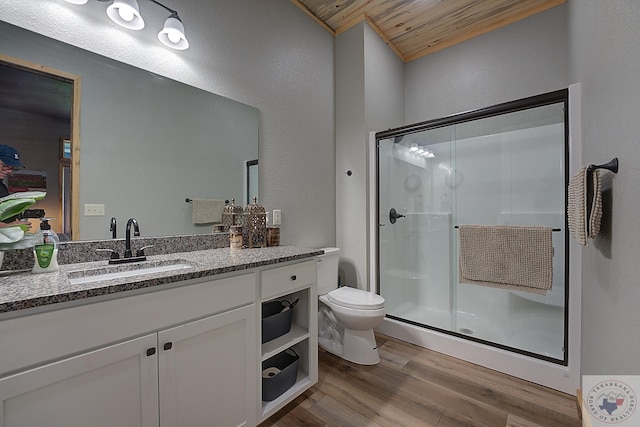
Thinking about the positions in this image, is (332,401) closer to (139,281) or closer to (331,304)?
(331,304)

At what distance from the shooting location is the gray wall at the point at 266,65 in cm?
125

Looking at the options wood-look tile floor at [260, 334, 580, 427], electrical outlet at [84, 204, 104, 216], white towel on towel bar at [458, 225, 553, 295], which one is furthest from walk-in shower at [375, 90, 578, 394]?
electrical outlet at [84, 204, 104, 216]

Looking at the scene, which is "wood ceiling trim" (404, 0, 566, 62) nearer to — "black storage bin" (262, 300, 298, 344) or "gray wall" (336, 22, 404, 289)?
"gray wall" (336, 22, 404, 289)

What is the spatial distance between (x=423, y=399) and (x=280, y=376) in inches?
33.1

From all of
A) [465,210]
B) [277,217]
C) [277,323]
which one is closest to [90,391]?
[277,323]

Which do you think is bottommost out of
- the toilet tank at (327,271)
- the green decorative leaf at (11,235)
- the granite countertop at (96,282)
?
the toilet tank at (327,271)

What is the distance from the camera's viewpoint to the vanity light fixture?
4.11 ft

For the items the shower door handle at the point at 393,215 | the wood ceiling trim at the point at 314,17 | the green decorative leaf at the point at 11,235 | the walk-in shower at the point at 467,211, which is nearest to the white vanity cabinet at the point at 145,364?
the green decorative leaf at the point at 11,235

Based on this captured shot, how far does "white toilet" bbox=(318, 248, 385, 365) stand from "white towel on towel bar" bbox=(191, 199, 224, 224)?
0.86 meters

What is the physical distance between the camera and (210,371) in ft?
3.58

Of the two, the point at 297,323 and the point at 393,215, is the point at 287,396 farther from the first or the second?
the point at 393,215

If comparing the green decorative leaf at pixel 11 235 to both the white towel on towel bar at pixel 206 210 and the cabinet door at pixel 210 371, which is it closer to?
the cabinet door at pixel 210 371
